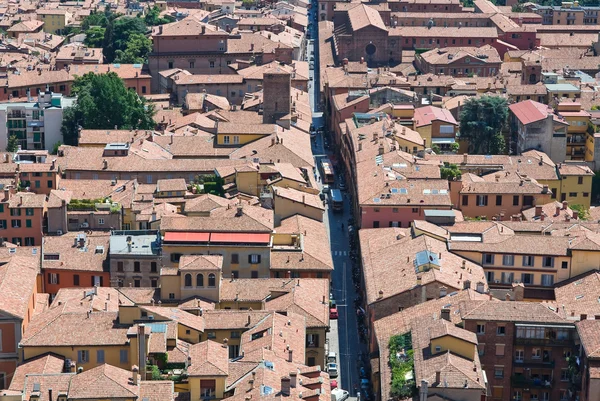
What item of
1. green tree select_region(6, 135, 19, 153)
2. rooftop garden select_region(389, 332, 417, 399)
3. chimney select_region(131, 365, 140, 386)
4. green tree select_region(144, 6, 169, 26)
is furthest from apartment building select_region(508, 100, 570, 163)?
green tree select_region(144, 6, 169, 26)

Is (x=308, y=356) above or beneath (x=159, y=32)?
beneath

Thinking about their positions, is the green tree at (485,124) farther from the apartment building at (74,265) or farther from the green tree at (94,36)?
the green tree at (94,36)

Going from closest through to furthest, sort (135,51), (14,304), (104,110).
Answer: (14,304), (104,110), (135,51)

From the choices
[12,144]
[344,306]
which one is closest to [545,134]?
[344,306]

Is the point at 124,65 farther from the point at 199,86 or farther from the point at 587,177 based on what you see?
the point at 587,177

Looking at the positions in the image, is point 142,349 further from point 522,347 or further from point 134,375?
point 522,347

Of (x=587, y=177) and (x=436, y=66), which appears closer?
(x=587, y=177)

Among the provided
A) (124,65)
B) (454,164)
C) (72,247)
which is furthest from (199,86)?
(72,247)
